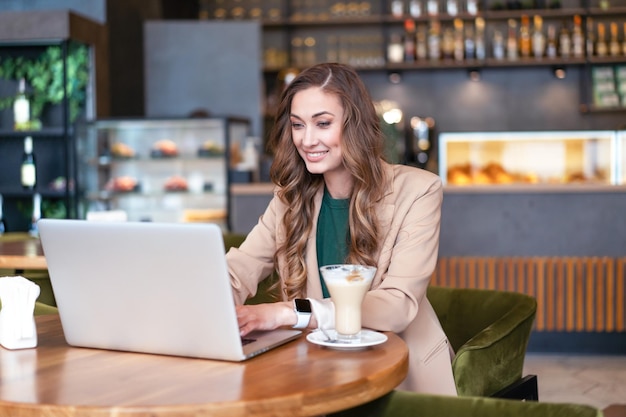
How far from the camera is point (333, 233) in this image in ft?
6.99

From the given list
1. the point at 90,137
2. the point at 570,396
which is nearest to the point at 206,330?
the point at 570,396

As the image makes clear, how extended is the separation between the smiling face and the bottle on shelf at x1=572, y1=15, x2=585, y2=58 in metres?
5.80

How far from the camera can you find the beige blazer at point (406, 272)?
1.86 meters

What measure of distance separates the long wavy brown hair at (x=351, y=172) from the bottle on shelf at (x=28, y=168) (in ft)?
14.4

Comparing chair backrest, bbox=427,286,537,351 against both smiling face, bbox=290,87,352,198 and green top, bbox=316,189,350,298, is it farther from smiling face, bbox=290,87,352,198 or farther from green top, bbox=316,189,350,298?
smiling face, bbox=290,87,352,198

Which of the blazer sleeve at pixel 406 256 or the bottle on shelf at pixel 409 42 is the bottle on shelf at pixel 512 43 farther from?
the blazer sleeve at pixel 406 256

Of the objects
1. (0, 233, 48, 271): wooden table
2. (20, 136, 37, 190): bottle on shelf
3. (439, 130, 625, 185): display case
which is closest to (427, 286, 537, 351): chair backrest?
(0, 233, 48, 271): wooden table

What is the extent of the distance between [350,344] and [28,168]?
503 cm

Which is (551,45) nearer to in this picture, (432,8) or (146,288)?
(432,8)

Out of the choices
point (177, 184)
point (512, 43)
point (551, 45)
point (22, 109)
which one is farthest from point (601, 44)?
point (22, 109)

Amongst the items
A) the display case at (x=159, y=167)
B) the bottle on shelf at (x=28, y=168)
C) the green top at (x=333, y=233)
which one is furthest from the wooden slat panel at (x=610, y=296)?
the bottle on shelf at (x=28, y=168)

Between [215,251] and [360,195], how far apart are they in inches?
26.8

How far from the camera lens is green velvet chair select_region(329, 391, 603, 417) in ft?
4.79

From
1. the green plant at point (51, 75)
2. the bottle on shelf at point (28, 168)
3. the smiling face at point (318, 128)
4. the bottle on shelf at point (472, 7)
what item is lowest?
the bottle on shelf at point (28, 168)
